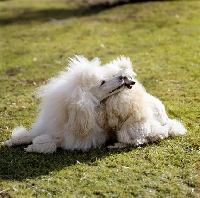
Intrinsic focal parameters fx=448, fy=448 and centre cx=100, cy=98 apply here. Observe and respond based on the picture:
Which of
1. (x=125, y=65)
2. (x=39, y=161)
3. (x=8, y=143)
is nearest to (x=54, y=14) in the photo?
(x=8, y=143)

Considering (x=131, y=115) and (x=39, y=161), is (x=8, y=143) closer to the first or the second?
(x=39, y=161)

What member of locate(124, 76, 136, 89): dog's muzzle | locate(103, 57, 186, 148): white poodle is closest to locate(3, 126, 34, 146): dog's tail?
locate(103, 57, 186, 148): white poodle

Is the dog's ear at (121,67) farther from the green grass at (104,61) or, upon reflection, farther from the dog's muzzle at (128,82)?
the green grass at (104,61)

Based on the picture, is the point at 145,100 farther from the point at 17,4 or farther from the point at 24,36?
the point at 17,4

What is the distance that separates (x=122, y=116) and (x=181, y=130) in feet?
3.38

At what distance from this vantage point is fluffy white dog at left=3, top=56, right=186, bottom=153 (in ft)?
17.1

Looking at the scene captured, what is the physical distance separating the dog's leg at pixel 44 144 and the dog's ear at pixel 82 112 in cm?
32

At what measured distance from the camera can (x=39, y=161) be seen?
5191mm

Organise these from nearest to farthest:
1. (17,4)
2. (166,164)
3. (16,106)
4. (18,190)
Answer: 1. (18,190)
2. (166,164)
3. (16,106)
4. (17,4)

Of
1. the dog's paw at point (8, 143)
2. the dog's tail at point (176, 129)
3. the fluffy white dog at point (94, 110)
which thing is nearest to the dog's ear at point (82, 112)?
the fluffy white dog at point (94, 110)

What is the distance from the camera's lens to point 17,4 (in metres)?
19.7

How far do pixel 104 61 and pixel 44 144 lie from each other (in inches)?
207

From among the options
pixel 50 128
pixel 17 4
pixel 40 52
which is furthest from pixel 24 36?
pixel 50 128

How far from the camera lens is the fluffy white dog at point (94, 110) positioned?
521 cm
